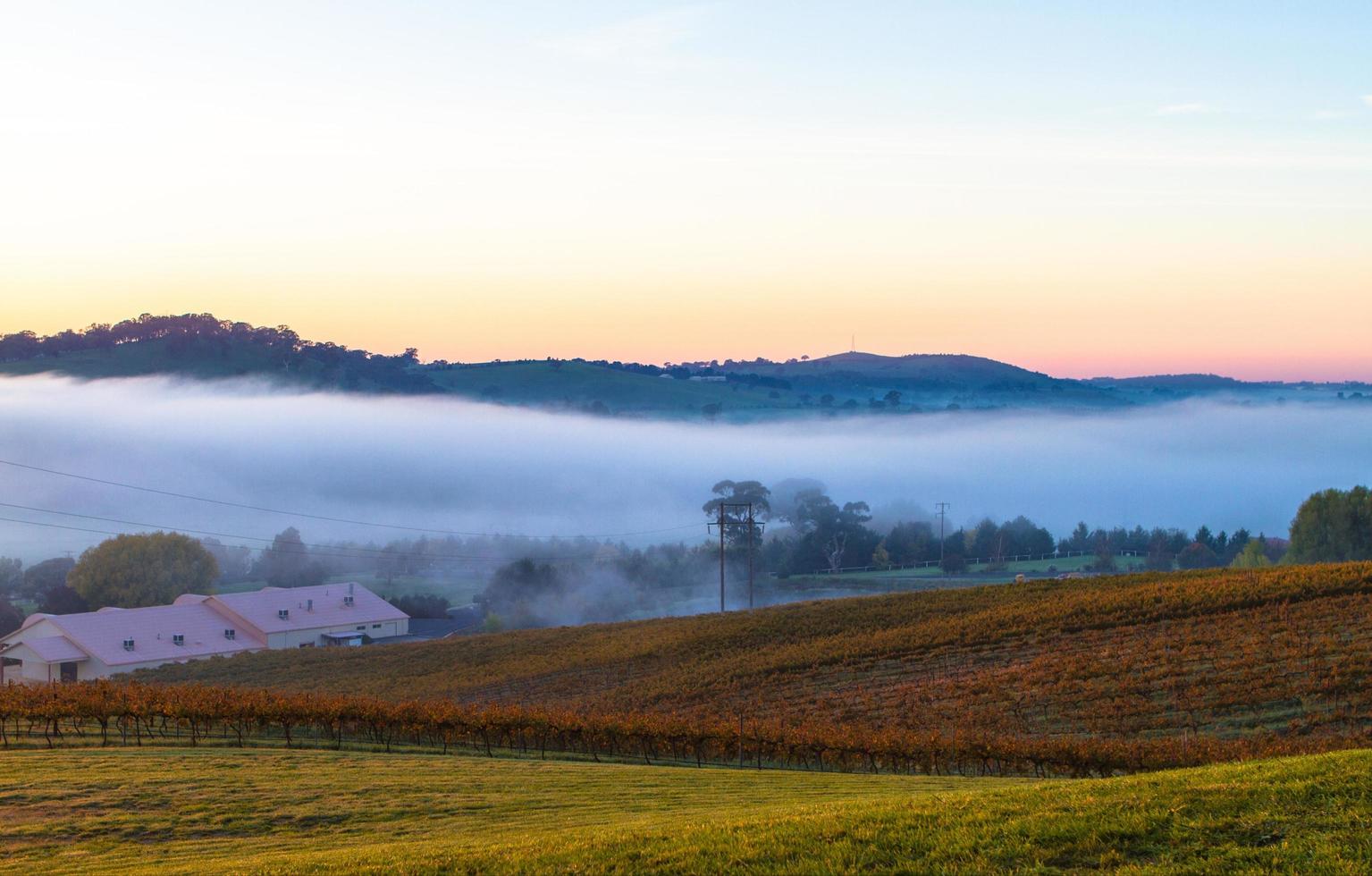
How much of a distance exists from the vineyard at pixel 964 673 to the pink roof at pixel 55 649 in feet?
28.8

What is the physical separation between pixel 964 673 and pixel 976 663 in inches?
71.5

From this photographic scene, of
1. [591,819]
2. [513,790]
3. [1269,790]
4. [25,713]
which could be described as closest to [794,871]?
[1269,790]

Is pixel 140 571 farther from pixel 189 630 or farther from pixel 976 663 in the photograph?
pixel 976 663

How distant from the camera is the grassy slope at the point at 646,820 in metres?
10.2

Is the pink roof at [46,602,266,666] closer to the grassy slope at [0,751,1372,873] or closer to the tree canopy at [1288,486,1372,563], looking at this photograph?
the grassy slope at [0,751,1372,873]

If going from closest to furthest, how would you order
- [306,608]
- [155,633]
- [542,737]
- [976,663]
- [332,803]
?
1. [332,803]
2. [542,737]
3. [976,663]
4. [155,633]
5. [306,608]

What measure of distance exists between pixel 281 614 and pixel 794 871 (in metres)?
80.0

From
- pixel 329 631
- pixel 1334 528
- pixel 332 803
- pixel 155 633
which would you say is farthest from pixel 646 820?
pixel 1334 528

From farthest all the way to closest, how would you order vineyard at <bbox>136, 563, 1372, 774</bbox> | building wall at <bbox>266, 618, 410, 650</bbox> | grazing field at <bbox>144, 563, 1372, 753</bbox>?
building wall at <bbox>266, 618, 410, 650</bbox>, grazing field at <bbox>144, 563, 1372, 753</bbox>, vineyard at <bbox>136, 563, 1372, 774</bbox>

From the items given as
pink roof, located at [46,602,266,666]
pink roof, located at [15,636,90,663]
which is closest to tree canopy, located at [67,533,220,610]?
pink roof, located at [46,602,266,666]

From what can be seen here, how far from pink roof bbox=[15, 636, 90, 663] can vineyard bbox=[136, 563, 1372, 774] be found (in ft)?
28.8

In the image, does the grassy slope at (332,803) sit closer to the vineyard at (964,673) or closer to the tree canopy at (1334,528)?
the vineyard at (964,673)

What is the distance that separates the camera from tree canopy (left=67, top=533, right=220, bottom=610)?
3920 inches

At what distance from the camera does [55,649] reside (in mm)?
70500
